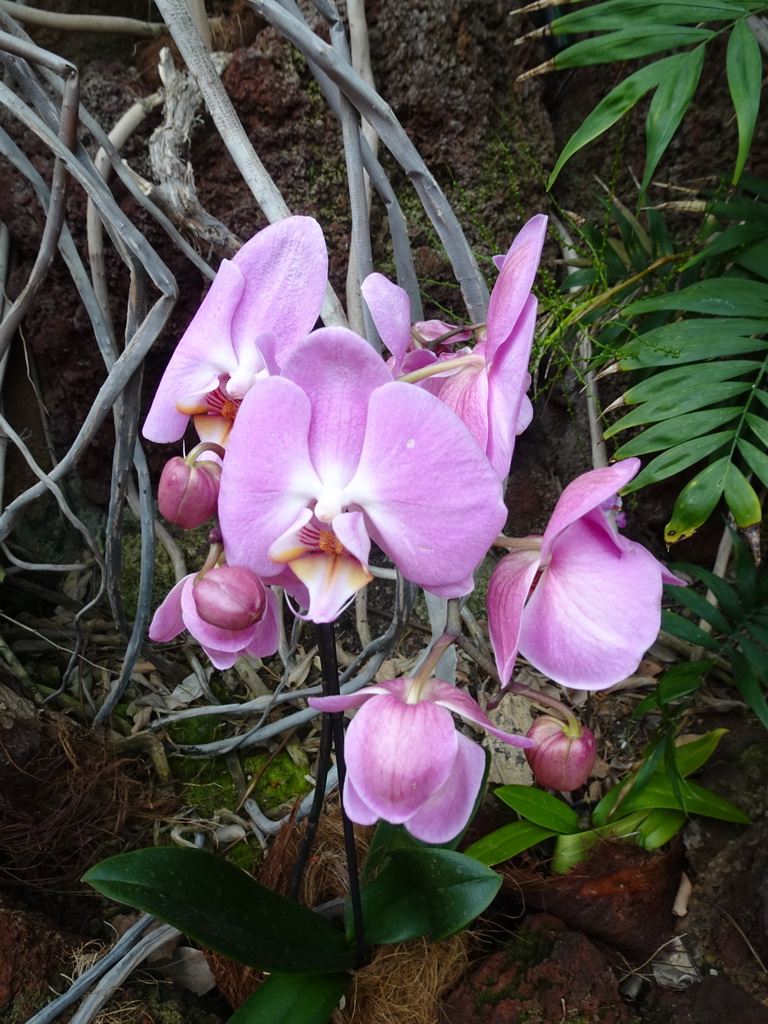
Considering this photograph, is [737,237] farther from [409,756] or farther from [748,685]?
[409,756]

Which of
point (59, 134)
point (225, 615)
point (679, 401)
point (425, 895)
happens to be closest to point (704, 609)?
point (679, 401)

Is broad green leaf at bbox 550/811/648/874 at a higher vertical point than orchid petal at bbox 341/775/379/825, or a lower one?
lower

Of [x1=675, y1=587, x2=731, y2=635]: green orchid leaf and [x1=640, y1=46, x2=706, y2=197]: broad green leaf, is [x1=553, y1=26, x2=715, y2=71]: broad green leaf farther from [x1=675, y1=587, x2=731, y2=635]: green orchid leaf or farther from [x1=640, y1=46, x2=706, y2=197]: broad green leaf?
[x1=675, y1=587, x2=731, y2=635]: green orchid leaf

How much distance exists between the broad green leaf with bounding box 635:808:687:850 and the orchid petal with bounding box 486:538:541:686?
0.66 meters

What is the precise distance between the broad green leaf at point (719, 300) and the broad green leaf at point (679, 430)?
144mm

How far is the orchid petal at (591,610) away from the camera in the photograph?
Answer: 322mm

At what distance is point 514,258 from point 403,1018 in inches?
30.1

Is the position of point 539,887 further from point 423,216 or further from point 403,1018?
point 423,216

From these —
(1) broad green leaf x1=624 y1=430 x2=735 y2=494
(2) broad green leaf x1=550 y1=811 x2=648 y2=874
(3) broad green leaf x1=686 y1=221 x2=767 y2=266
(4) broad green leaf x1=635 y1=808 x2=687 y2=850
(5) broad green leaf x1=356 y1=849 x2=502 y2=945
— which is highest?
(3) broad green leaf x1=686 y1=221 x2=767 y2=266

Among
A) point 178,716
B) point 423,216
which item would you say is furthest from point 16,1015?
point 423,216

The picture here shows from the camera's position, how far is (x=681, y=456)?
0.73 meters

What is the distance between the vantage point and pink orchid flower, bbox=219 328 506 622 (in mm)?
303

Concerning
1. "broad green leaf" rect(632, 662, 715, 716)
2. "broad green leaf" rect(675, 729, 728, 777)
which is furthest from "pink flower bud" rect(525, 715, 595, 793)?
"broad green leaf" rect(675, 729, 728, 777)

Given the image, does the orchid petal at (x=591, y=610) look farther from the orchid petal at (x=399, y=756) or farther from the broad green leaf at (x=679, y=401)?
the broad green leaf at (x=679, y=401)
